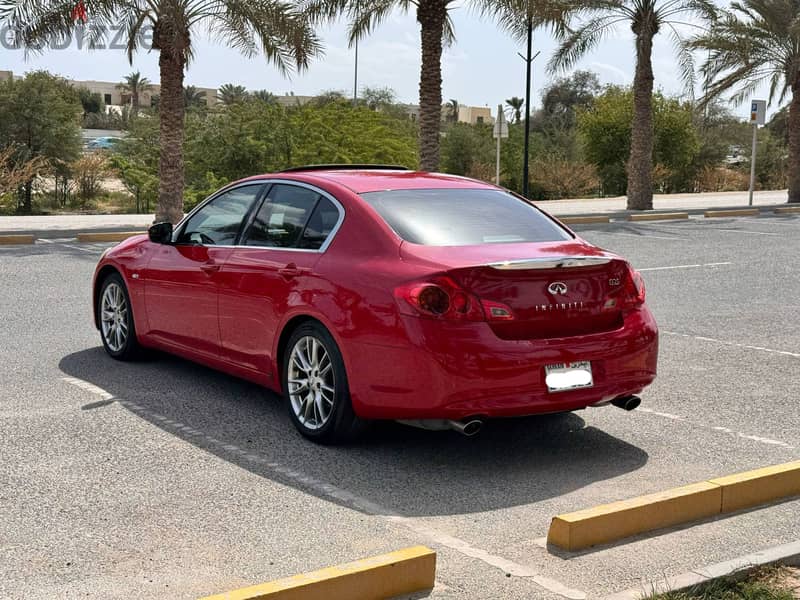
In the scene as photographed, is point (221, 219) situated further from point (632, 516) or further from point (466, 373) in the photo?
point (632, 516)

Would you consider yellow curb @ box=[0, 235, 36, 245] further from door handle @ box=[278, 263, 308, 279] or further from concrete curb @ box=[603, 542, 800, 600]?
concrete curb @ box=[603, 542, 800, 600]

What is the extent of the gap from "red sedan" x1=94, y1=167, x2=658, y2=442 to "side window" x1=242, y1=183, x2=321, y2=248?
11mm

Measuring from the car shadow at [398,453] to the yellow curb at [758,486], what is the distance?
0.80 metres

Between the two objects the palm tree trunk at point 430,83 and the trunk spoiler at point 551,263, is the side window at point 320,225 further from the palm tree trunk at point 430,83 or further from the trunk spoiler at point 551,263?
the palm tree trunk at point 430,83

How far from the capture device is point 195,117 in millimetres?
39906

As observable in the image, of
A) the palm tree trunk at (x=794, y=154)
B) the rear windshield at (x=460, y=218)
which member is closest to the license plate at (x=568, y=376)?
the rear windshield at (x=460, y=218)

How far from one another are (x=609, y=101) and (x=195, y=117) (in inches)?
831

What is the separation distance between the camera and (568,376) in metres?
5.87

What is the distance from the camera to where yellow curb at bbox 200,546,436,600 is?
3.84 m

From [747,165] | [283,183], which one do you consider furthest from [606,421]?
[747,165]

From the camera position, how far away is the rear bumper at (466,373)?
222 inches

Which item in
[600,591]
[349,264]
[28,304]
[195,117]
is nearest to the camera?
[600,591]

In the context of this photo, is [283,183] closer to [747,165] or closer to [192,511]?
[192,511]

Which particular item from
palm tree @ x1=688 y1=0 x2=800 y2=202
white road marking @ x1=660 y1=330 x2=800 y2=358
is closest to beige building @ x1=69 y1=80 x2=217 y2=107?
palm tree @ x1=688 y1=0 x2=800 y2=202
